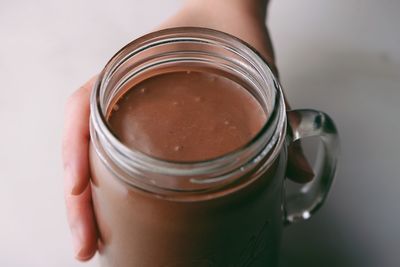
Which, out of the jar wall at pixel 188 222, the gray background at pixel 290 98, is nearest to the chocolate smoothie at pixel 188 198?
the jar wall at pixel 188 222

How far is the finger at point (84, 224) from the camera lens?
645mm

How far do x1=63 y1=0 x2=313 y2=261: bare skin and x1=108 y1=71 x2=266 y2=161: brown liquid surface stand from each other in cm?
9

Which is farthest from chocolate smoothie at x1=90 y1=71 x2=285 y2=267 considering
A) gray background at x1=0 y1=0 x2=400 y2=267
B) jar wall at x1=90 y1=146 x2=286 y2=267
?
gray background at x1=0 y1=0 x2=400 y2=267

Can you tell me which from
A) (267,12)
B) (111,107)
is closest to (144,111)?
(111,107)

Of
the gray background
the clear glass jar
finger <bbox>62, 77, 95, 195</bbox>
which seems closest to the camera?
the clear glass jar

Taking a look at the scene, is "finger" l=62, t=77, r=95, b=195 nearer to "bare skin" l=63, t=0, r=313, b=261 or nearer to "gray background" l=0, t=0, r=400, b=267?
"bare skin" l=63, t=0, r=313, b=261

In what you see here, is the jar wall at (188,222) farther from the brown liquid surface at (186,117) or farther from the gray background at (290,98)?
the gray background at (290,98)

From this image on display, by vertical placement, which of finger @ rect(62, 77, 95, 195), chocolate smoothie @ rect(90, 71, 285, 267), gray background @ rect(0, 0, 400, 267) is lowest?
gray background @ rect(0, 0, 400, 267)

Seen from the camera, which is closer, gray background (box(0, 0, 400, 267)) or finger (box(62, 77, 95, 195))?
finger (box(62, 77, 95, 195))

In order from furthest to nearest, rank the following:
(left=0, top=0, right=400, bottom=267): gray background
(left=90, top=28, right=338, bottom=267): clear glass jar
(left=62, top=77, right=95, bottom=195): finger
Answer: (left=0, top=0, right=400, bottom=267): gray background < (left=62, top=77, right=95, bottom=195): finger < (left=90, top=28, right=338, bottom=267): clear glass jar

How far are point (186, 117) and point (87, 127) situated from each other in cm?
17

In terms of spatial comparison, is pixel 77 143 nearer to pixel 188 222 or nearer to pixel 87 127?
pixel 87 127

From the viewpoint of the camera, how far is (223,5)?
0.87m

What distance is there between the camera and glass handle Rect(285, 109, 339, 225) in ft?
2.00
